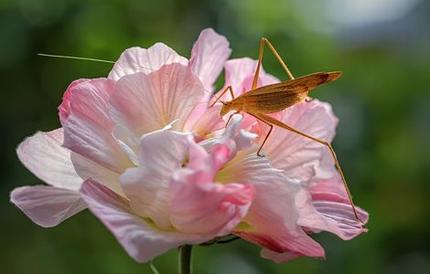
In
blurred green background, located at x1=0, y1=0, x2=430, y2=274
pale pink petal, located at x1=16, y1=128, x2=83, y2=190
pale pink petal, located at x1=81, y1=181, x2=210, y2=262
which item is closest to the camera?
pale pink petal, located at x1=81, y1=181, x2=210, y2=262

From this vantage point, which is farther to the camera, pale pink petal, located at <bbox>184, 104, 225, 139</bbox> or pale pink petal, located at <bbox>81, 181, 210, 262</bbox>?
pale pink petal, located at <bbox>184, 104, 225, 139</bbox>

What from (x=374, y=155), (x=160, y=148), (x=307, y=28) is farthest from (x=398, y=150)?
(x=160, y=148)

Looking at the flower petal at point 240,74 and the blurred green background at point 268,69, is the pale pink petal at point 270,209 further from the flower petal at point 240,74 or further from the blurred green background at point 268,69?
the blurred green background at point 268,69

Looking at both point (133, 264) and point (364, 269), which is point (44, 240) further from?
point (364, 269)

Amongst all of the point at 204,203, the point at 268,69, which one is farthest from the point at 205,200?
the point at 268,69

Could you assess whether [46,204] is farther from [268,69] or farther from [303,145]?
[268,69]

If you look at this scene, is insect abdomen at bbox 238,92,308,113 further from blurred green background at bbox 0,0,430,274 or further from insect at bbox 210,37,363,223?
blurred green background at bbox 0,0,430,274

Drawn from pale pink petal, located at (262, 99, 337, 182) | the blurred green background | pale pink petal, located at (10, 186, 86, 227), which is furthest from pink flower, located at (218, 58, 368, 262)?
the blurred green background
